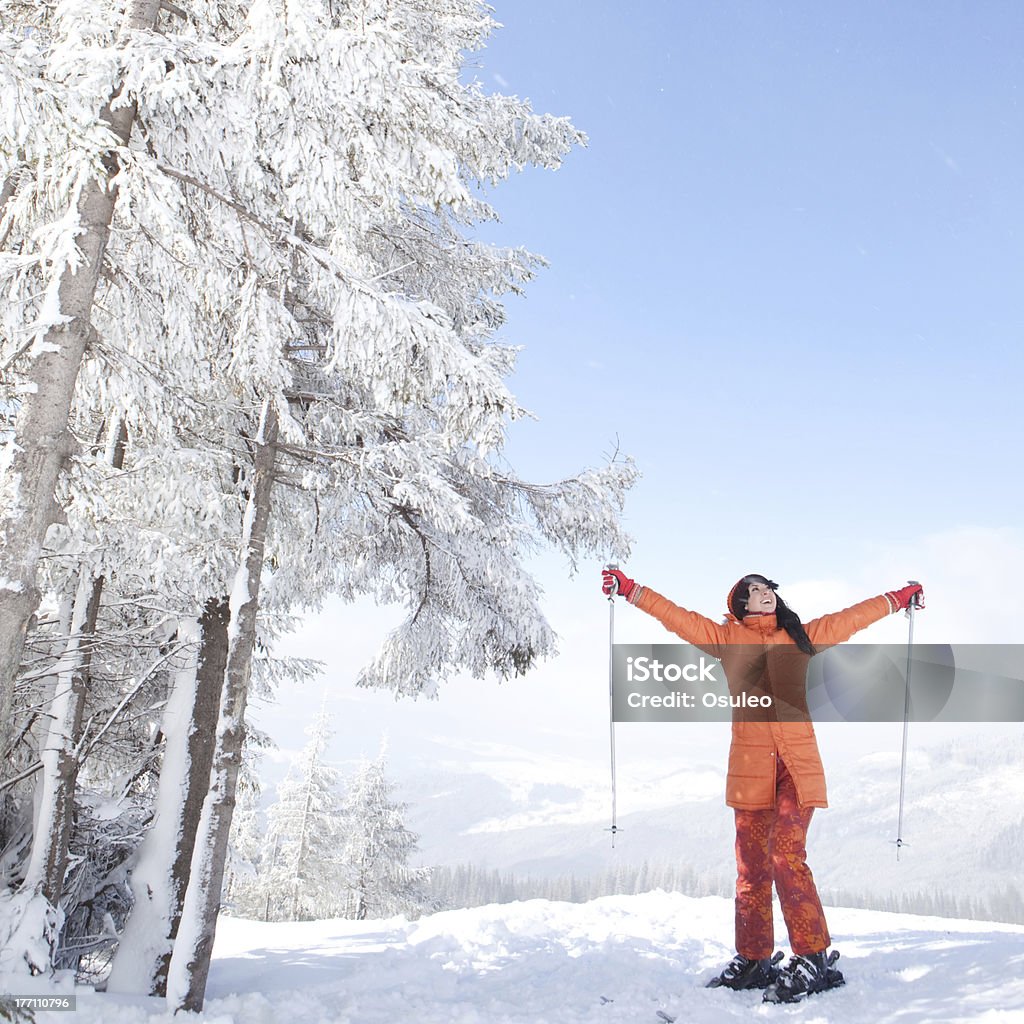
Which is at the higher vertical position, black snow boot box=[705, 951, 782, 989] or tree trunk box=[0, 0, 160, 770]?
tree trunk box=[0, 0, 160, 770]

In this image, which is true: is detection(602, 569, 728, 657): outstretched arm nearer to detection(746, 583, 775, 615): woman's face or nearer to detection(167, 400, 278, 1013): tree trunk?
detection(746, 583, 775, 615): woman's face

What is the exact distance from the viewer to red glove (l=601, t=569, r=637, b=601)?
18.9 ft

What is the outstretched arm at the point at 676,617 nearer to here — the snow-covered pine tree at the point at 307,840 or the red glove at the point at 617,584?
the red glove at the point at 617,584

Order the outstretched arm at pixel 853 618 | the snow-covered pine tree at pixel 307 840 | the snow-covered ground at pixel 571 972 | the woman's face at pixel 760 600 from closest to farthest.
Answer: the snow-covered ground at pixel 571 972, the outstretched arm at pixel 853 618, the woman's face at pixel 760 600, the snow-covered pine tree at pixel 307 840

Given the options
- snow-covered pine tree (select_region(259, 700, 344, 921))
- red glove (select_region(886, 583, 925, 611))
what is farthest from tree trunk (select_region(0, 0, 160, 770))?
snow-covered pine tree (select_region(259, 700, 344, 921))

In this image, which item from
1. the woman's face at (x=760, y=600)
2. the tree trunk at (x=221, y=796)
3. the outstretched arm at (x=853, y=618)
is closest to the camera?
the outstretched arm at (x=853, y=618)

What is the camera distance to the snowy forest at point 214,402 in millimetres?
4793

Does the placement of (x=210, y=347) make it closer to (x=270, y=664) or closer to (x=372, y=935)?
(x=270, y=664)

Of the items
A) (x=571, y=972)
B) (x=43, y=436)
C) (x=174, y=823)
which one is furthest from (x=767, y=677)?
(x=174, y=823)

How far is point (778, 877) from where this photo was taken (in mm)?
5160

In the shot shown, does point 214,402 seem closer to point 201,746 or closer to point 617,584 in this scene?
point 201,746

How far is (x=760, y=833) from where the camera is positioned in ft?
17.8

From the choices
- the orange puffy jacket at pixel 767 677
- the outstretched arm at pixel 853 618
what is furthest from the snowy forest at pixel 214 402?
the outstretched arm at pixel 853 618

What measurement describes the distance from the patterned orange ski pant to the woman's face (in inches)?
43.6
